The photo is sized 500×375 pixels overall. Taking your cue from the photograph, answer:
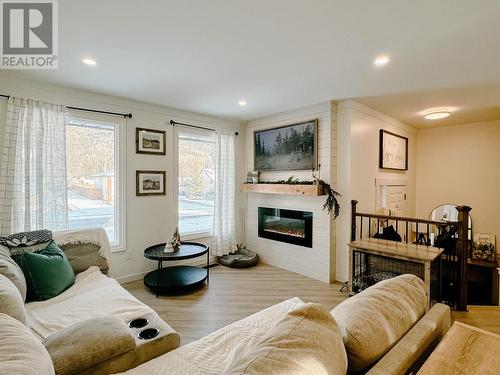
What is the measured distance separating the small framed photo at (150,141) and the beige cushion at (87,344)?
280cm

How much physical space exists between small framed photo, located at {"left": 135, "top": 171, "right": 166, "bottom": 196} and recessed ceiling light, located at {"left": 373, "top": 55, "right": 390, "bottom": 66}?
3182mm

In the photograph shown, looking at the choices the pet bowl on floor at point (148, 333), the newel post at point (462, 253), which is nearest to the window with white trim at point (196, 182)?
the pet bowl on floor at point (148, 333)

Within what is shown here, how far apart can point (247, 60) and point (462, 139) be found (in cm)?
490

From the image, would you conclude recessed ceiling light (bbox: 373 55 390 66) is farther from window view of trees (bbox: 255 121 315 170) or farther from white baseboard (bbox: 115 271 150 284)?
white baseboard (bbox: 115 271 150 284)

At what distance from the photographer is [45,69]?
2.72 metres

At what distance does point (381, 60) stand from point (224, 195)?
Result: 3.18 metres

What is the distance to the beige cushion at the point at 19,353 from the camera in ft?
2.53

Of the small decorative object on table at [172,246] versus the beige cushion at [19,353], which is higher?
the beige cushion at [19,353]

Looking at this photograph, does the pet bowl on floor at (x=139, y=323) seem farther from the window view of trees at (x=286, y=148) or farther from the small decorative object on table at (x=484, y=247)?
the small decorative object on table at (x=484, y=247)

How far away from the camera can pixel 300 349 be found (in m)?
0.80

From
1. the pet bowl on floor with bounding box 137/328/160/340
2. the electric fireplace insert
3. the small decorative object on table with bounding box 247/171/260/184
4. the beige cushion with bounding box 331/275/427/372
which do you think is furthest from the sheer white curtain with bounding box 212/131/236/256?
the beige cushion with bounding box 331/275/427/372

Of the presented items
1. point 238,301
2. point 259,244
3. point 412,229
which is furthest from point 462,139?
point 238,301

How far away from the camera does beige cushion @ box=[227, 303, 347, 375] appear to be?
0.73 metres

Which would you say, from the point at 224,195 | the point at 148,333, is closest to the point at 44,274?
the point at 148,333
